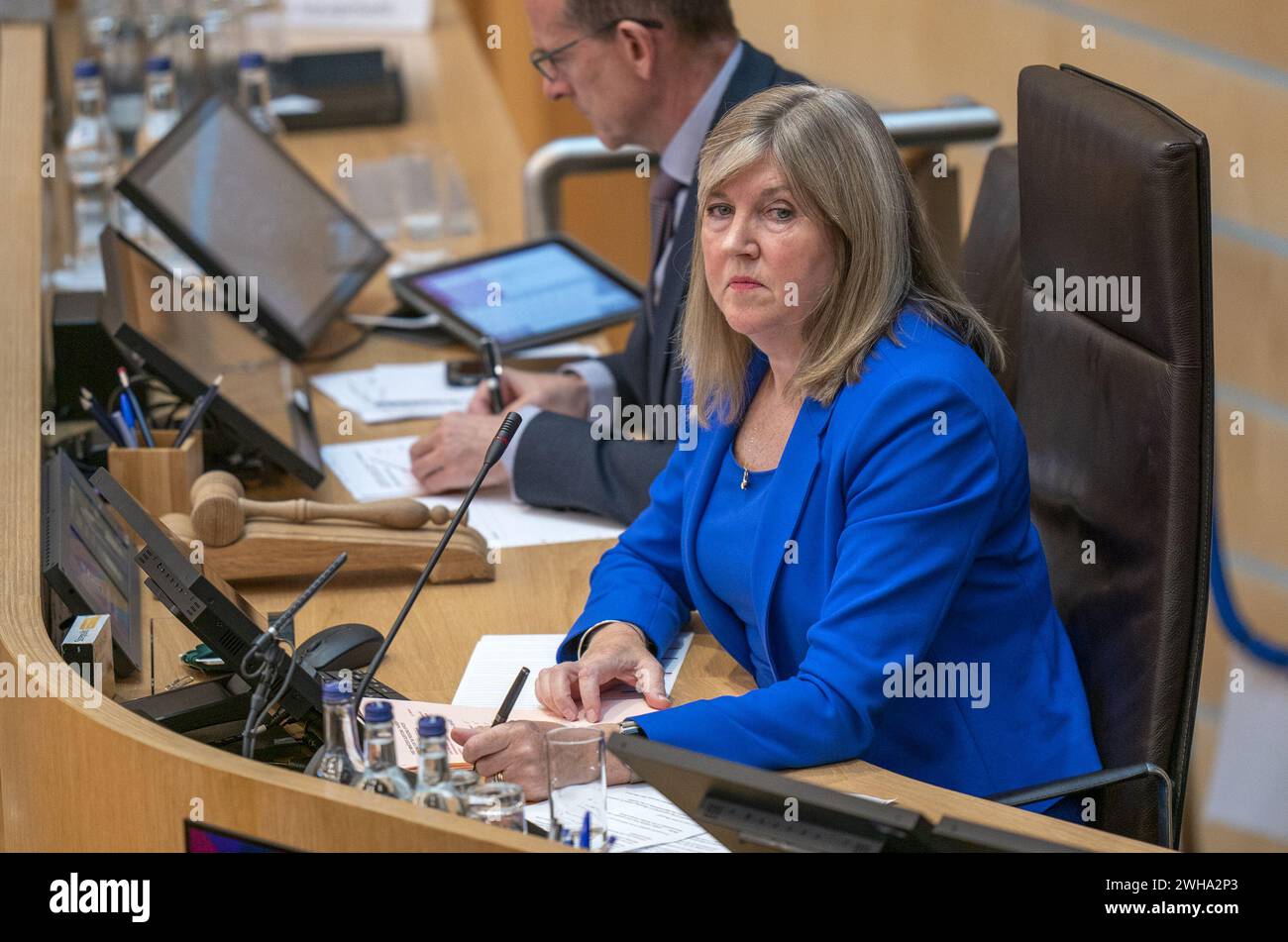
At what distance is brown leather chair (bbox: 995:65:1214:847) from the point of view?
5.50ft

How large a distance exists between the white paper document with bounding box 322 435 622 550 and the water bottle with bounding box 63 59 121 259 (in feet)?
4.26

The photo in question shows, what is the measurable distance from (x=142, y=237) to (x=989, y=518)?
2.56m

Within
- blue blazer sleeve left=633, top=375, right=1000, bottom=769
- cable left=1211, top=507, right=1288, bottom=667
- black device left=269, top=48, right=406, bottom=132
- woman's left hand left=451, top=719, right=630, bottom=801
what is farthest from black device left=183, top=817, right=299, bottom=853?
black device left=269, top=48, right=406, bottom=132

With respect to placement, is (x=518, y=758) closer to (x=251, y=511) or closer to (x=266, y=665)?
(x=266, y=665)

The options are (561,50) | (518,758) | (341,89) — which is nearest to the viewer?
(518,758)

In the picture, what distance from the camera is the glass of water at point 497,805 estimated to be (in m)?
1.30

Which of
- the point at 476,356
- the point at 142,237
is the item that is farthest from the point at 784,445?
the point at 142,237

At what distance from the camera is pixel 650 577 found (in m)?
1.99

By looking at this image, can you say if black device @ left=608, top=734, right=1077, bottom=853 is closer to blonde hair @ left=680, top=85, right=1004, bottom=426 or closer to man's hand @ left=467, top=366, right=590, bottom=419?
blonde hair @ left=680, top=85, right=1004, bottom=426

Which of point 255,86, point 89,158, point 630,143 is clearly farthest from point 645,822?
point 255,86

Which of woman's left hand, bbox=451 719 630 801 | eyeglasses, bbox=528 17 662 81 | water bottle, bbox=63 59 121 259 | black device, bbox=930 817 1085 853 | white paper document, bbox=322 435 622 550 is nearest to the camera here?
black device, bbox=930 817 1085 853

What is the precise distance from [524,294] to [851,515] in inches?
63.4
